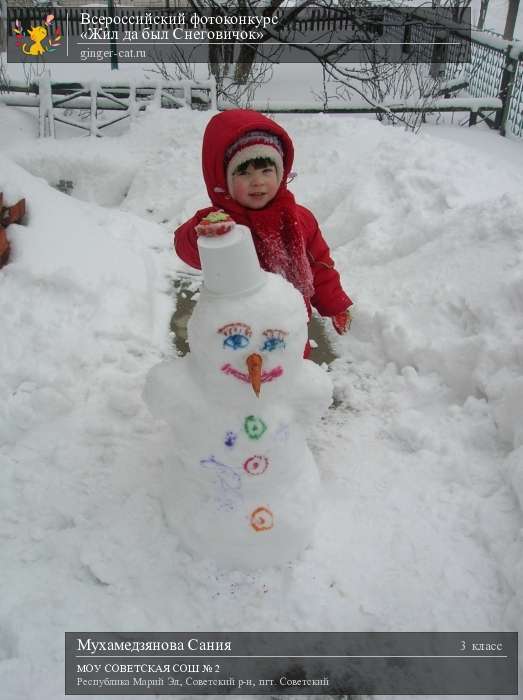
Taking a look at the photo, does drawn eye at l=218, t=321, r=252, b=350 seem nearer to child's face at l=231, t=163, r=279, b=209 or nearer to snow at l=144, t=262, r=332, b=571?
snow at l=144, t=262, r=332, b=571

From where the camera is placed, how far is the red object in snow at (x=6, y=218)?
10.7 feet

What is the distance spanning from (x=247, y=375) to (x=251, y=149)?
2.65 ft

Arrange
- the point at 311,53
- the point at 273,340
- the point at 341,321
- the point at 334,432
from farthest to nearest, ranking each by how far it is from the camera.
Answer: the point at 311,53 → the point at 334,432 → the point at 341,321 → the point at 273,340

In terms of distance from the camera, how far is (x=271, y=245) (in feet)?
7.29

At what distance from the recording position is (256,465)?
1988 millimetres

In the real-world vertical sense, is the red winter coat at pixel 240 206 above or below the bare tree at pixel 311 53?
below

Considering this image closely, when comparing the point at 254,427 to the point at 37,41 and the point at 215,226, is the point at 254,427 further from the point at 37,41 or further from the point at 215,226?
the point at 37,41

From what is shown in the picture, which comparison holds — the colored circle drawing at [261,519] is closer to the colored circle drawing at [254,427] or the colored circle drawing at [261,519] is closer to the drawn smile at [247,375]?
the colored circle drawing at [254,427]

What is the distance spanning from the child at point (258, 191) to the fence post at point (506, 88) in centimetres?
727

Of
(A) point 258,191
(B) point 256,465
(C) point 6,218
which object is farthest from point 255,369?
(C) point 6,218

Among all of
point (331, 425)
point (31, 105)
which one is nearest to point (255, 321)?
point (331, 425)

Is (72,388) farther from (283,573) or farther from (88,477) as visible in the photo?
(283,573)

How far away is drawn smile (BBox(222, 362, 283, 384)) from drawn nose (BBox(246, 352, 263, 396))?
5 cm

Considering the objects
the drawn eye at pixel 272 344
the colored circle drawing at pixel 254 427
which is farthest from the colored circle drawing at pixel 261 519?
the drawn eye at pixel 272 344
